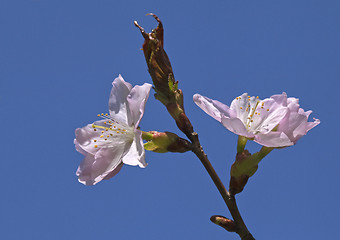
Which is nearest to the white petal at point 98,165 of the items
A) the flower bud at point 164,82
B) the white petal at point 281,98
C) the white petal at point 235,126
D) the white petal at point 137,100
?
the white petal at point 137,100

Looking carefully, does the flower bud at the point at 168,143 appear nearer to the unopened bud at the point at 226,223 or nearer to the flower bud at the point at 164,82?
the flower bud at the point at 164,82

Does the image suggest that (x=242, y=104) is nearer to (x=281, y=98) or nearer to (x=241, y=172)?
(x=281, y=98)

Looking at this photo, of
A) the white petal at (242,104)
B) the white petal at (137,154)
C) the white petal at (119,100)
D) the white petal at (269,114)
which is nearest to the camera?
the white petal at (137,154)

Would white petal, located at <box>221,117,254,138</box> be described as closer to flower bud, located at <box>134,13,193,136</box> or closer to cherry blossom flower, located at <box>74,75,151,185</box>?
flower bud, located at <box>134,13,193,136</box>

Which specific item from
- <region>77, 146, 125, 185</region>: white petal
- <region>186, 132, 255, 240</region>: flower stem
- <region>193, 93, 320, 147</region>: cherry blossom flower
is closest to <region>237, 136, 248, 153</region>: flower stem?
<region>193, 93, 320, 147</region>: cherry blossom flower

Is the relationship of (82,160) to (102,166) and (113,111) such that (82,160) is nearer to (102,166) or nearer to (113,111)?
A: (102,166)

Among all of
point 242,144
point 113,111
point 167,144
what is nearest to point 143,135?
point 167,144

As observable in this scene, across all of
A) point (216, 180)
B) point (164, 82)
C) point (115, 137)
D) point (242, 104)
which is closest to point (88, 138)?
point (115, 137)
